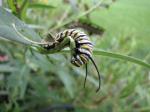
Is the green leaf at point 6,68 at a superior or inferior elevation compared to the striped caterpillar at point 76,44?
superior

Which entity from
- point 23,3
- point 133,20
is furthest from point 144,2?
point 23,3

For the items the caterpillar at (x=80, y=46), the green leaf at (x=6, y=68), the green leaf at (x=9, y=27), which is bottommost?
the caterpillar at (x=80, y=46)

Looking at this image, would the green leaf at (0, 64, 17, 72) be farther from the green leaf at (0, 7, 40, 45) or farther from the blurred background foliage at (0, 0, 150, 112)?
the green leaf at (0, 7, 40, 45)

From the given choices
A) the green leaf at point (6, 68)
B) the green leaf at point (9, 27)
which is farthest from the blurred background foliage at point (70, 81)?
the green leaf at point (9, 27)

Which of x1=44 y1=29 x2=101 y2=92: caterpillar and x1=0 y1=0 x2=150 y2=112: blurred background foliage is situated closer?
x1=44 y1=29 x2=101 y2=92: caterpillar

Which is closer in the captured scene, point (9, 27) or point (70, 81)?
point (9, 27)

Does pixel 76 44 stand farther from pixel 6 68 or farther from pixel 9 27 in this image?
pixel 6 68

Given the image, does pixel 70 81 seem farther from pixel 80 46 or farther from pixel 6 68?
pixel 80 46

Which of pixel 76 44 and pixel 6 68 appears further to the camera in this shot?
pixel 6 68

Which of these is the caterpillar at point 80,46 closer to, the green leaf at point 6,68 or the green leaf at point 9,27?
the green leaf at point 9,27

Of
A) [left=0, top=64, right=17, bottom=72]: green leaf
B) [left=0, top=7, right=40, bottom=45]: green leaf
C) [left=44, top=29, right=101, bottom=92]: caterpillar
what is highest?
[left=0, top=64, right=17, bottom=72]: green leaf

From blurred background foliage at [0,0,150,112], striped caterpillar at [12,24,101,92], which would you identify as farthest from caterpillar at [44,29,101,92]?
blurred background foliage at [0,0,150,112]

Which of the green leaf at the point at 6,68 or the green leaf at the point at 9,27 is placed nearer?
the green leaf at the point at 9,27

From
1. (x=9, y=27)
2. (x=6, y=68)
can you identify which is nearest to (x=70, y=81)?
(x=6, y=68)
